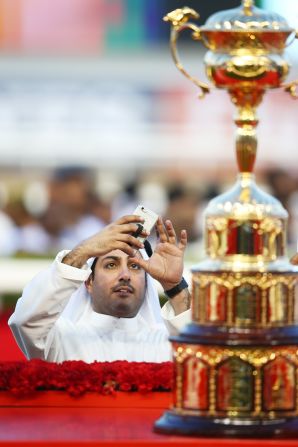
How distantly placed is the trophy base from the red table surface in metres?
0.03

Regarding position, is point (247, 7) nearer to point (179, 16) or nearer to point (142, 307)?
point (179, 16)

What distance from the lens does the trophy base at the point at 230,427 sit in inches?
152

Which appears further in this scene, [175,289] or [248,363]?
[175,289]

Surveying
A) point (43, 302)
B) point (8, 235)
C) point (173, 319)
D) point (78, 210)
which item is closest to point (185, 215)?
point (78, 210)

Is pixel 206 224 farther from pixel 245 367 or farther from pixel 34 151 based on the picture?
pixel 34 151

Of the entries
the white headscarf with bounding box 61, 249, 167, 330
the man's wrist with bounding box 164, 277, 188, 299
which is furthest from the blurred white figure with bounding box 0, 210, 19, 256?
the man's wrist with bounding box 164, 277, 188, 299

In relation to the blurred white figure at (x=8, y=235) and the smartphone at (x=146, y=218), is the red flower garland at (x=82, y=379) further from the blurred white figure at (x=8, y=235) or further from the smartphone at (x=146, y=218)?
the blurred white figure at (x=8, y=235)

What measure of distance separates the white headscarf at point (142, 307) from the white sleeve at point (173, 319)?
56 centimetres

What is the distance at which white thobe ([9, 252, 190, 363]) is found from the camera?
A: 5.61m

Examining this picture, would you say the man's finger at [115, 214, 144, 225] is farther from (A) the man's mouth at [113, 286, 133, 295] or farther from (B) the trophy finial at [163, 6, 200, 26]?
(A) the man's mouth at [113, 286, 133, 295]

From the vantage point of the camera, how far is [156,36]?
18906 mm

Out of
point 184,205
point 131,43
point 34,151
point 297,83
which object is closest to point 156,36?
point 131,43

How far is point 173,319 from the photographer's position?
19.4 ft

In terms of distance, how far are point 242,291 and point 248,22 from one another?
594mm
